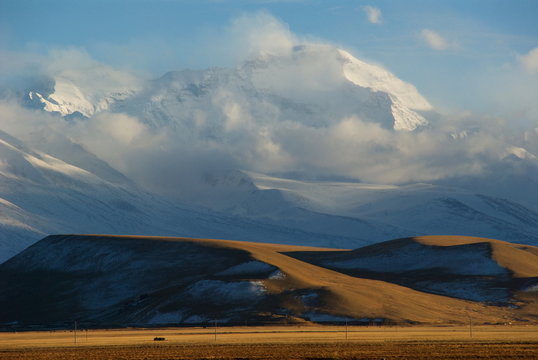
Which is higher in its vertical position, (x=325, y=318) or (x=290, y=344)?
(x=325, y=318)

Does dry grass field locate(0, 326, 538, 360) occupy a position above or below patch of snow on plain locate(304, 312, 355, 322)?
below

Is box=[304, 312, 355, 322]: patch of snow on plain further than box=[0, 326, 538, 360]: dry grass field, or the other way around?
box=[304, 312, 355, 322]: patch of snow on plain

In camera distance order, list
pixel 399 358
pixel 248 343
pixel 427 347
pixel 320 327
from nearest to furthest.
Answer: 1. pixel 399 358
2. pixel 427 347
3. pixel 248 343
4. pixel 320 327

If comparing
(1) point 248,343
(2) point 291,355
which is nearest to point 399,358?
(2) point 291,355

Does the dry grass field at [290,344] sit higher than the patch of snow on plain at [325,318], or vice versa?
the patch of snow on plain at [325,318]

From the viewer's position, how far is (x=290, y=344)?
128500 millimetres

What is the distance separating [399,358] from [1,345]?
65320 mm

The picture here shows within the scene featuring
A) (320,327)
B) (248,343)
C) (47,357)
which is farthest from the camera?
(320,327)

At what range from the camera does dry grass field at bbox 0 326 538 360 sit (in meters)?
107

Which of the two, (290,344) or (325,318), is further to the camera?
(325,318)

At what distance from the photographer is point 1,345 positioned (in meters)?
143

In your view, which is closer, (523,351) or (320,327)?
(523,351)

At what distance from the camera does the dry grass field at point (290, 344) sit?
10731 cm

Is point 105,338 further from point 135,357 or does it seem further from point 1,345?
point 135,357
